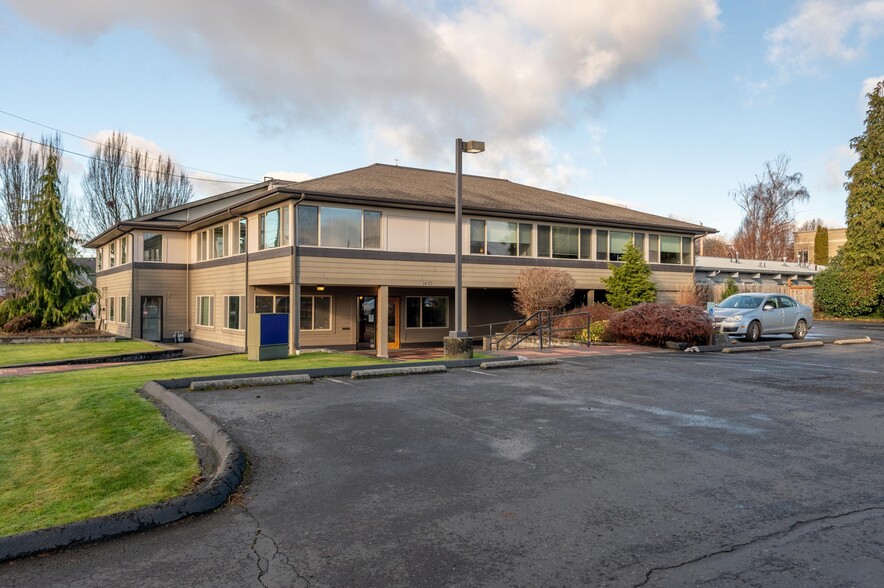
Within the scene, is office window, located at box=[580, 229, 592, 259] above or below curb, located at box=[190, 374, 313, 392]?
above

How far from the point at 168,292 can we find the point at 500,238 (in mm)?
17035

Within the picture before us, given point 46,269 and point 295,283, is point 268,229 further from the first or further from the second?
point 46,269

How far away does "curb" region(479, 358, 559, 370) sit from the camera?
13.5 metres

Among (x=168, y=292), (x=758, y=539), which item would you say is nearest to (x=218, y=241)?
(x=168, y=292)

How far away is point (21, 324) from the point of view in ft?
103

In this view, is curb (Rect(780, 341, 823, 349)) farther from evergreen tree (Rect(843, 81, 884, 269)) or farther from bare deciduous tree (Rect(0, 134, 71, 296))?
bare deciduous tree (Rect(0, 134, 71, 296))

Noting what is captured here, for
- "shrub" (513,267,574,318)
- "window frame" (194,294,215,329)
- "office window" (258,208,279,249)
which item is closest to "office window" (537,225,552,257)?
"shrub" (513,267,574,318)

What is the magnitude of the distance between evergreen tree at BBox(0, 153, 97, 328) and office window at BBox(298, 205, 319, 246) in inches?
792

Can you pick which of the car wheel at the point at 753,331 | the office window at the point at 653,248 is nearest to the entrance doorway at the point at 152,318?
the office window at the point at 653,248

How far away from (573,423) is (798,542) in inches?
148

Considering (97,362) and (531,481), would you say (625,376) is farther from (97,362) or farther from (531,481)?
(97,362)

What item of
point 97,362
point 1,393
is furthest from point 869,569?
point 97,362

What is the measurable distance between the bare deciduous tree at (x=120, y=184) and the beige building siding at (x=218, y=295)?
21608 mm

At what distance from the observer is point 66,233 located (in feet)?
109
